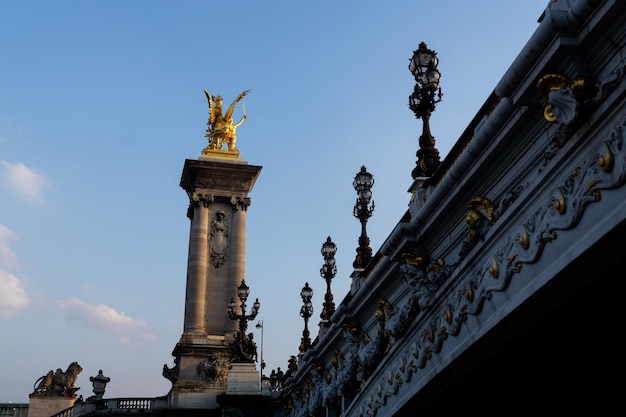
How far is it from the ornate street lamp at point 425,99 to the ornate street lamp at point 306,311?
1608 centimetres

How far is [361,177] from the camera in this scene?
23047 mm

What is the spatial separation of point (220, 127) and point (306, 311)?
23810 millimetres

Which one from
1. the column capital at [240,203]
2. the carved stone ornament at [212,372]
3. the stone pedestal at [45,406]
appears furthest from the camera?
the column capital at [240,203]

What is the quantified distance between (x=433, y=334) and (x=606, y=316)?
157 inches

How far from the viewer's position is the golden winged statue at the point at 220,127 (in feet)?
176

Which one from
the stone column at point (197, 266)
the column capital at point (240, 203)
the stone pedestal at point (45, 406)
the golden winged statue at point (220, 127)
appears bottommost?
the stone pedestal at point (45, 406)

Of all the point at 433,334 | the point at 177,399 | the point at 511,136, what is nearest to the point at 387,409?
the point at 433,334

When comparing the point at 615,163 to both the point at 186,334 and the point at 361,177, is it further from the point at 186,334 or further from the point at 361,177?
the point at 186,334

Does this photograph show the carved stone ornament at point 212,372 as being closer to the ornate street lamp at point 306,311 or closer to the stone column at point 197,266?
the stone column at point 197,266

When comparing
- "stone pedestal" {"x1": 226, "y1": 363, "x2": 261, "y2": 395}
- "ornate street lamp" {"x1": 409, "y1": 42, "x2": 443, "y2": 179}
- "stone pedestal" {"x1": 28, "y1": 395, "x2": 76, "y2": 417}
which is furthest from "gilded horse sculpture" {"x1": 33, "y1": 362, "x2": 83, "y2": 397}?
"ornate street lamp" {"x1": 409, "y1": 42, "x2": 443, "y2": 179}

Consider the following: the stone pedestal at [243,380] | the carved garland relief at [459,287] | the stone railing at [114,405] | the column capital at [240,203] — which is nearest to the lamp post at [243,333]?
the stone pedestal at [243,380]

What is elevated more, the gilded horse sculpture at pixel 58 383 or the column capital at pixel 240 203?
the column capital at pixel 240 203

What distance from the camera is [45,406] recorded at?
47.7 metres

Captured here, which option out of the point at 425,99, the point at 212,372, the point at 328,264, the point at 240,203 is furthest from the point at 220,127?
the point at 425,99
